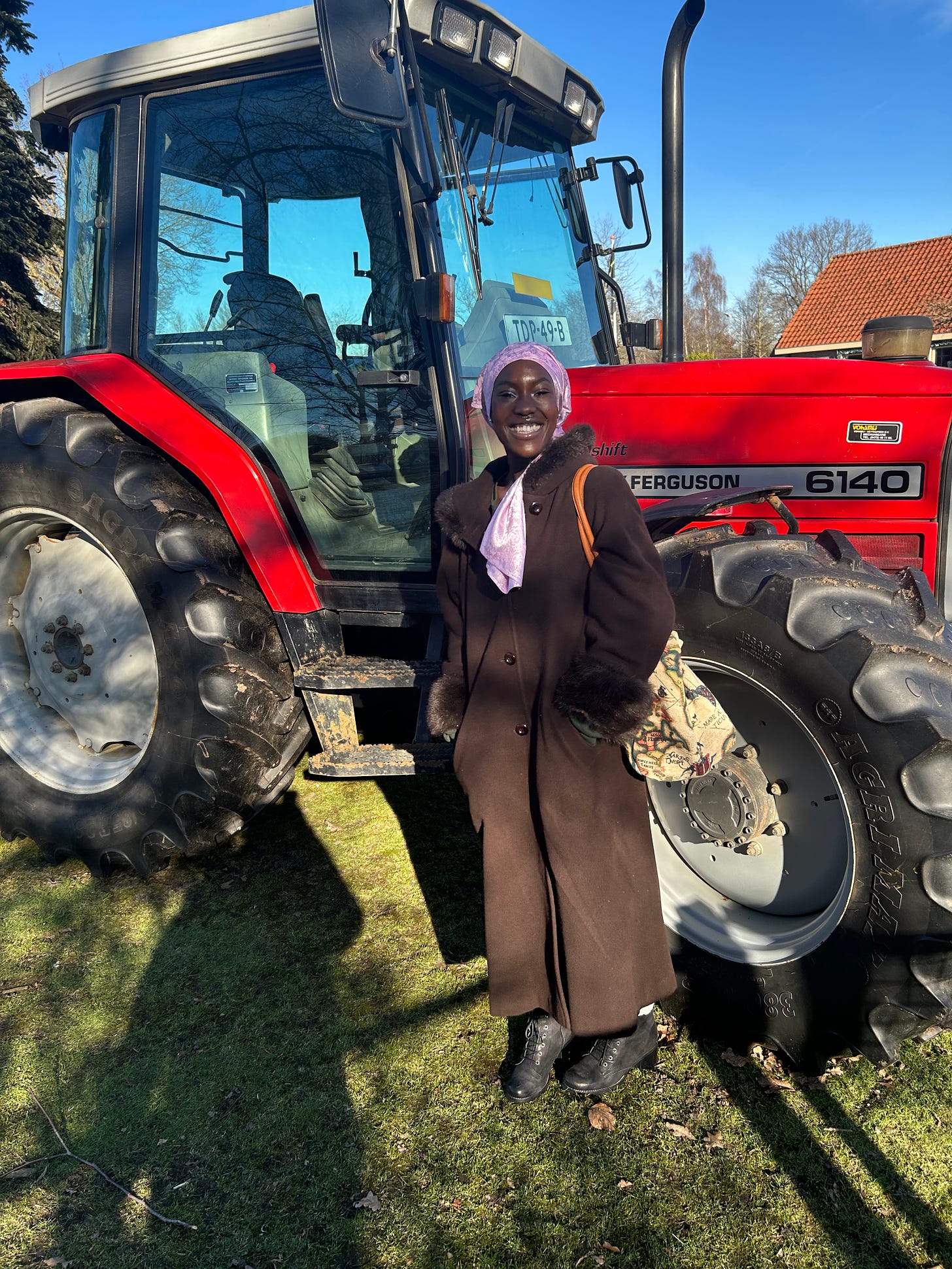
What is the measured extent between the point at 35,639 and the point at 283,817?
116 cm

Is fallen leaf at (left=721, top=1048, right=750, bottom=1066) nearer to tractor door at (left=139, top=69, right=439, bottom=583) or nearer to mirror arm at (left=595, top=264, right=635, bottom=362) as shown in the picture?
tractor door at (left=139, top=69, right=439, bottom=583)

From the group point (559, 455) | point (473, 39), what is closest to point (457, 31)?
point (473, 39)

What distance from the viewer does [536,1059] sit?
6.97 ft

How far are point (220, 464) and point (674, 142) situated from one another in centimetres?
169

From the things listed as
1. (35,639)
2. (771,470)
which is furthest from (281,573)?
(771,470)

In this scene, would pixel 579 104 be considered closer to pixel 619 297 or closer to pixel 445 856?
pixel 619 297

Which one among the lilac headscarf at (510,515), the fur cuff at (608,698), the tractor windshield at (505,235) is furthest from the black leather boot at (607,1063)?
the tractor windshield at (505,235)

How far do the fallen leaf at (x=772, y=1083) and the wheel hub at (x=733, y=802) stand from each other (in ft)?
1.79

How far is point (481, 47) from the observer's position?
263 centimetres

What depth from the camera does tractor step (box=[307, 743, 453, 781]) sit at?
2.69m

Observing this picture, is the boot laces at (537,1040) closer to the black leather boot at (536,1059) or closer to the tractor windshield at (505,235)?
the black leather boot at (536,1059)

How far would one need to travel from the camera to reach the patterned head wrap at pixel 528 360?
1994 mm

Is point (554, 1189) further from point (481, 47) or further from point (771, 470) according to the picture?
point (481, 47)

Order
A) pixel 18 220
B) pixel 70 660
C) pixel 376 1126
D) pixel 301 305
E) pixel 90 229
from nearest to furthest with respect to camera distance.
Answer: pixel 376 1126 < pixel 301 305 < pixel 90 229 < pixel 70 660 < pixel 18 220
